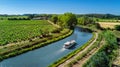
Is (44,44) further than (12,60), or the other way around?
(44,44)

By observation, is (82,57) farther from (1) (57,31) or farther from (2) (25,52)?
(1) (57,31)

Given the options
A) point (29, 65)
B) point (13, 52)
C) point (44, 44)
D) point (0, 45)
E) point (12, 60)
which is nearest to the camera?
point (29, 65)

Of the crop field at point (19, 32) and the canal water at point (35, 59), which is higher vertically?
the canal water at point (35, 59)

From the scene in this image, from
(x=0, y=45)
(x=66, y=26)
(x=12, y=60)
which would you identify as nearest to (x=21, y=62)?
(x=12, y=60)

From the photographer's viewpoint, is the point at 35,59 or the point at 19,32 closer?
the point at 35,59

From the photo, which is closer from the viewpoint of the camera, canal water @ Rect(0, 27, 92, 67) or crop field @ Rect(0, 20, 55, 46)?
canal water @ Rect(0, 27, 92, 67)

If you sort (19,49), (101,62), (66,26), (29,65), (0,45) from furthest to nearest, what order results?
1. (66,26)
2. (0,45)
3. (19,49)
4. (29,65)
5. (101,62)

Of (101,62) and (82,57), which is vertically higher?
(101,62)

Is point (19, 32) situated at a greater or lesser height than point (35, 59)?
lesser

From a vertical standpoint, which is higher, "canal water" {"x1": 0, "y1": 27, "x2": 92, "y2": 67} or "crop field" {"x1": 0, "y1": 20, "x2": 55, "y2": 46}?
"canal water" {"x1": 0, "y1": 27, "x2": 92, "y2": 67}

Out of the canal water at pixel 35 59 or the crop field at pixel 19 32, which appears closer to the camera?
the canal water at pixel 35 59
